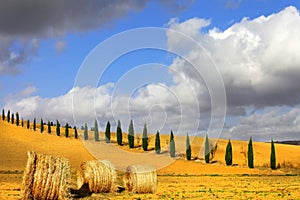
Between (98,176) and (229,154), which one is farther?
(229,154)

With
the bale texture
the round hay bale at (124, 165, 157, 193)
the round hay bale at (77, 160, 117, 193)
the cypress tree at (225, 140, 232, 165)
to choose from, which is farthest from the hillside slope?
the bale texture

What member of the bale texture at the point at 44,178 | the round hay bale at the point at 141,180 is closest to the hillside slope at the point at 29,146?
the round hay bale at the point at 141,180

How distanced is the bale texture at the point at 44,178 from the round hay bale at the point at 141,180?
6213 millimetres

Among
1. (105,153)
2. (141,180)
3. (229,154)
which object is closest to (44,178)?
(141,180)

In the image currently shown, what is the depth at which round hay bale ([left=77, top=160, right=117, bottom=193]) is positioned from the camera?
22.3m

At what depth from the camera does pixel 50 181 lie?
58.5ft

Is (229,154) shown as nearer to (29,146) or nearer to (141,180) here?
(29,146)

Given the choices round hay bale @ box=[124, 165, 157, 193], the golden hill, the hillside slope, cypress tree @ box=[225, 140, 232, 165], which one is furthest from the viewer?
cypress tree @ box=[225, 140, 232, 165]

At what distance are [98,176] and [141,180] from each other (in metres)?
2.64

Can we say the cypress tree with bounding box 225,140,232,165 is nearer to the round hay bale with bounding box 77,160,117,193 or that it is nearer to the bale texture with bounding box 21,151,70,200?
the round hay bale with bounding box 77,160,117,193

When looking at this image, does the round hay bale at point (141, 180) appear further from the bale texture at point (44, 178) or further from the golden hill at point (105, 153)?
the golden hill at point (105, 153)

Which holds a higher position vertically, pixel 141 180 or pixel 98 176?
pixel 98 176

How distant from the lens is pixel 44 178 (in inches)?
699

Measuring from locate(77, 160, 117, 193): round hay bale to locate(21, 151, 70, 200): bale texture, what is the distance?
404cm
